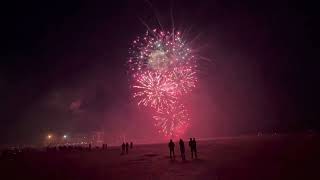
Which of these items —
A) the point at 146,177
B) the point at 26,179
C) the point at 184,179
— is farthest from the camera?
the point at 26,179

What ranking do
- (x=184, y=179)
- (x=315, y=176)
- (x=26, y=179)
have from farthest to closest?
(x=26, y=179), (x=184, y=179), (x=315, y=176)

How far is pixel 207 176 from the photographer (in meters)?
15.7

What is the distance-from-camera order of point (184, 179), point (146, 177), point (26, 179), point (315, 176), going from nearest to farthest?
1. point (315, 176)
2. point (184, 179)
3. point (146, 177)
4. point (26, 179)

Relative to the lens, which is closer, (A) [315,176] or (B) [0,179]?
(A) [315,176]

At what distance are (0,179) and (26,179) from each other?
6.40ft

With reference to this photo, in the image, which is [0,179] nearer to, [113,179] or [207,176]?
[113,179]

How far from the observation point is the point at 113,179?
17094 mm

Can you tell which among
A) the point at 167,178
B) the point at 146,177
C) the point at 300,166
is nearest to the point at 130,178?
the point at 146,177

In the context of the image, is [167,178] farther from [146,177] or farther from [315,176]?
[315,176]

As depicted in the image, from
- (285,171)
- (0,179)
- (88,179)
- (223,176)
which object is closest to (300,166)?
(285,171)

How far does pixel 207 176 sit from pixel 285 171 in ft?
12.8

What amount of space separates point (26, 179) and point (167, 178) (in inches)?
362

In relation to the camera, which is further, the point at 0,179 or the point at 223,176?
the point at 0,179

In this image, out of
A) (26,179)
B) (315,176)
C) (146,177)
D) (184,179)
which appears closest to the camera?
(315,176)
